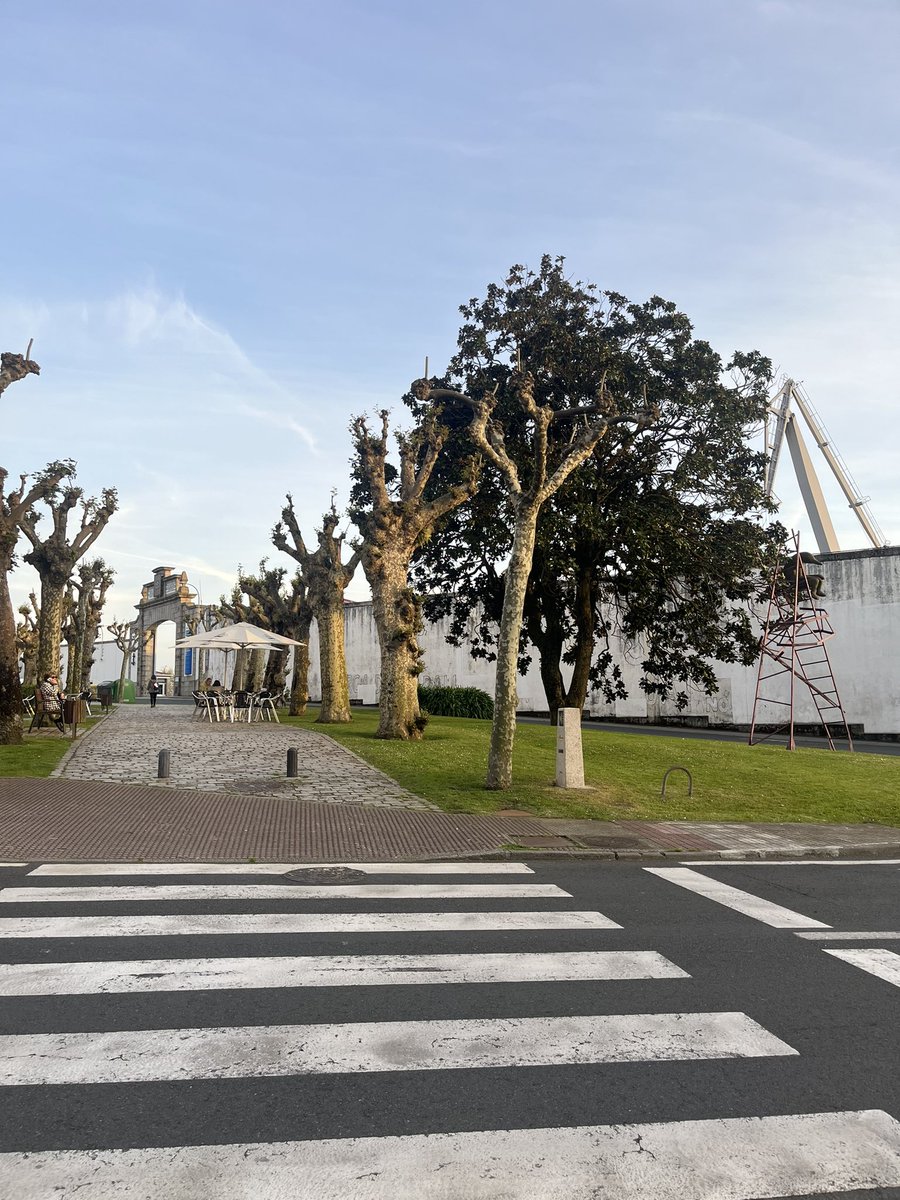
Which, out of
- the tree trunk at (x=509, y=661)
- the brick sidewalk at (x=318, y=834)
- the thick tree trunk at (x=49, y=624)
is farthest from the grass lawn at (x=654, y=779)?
the thick tree trunk at (x=49, y=624)

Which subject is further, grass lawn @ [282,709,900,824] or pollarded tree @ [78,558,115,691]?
pollarded tree @ [78,558,115,691]

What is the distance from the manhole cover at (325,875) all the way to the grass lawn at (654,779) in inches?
150

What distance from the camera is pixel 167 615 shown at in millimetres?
65312

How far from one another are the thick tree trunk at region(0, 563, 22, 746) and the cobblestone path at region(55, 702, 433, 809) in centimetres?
147

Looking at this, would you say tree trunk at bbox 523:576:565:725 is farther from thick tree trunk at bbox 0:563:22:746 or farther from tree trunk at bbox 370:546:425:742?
thick tree trunk at bbox 0:563:22:746

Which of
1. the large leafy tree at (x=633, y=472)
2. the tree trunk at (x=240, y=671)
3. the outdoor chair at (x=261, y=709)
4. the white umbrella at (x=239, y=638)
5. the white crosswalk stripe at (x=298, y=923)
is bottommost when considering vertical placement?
the white crosswalk stripe at (x=298, y=923)

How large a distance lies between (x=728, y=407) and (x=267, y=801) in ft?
61.5

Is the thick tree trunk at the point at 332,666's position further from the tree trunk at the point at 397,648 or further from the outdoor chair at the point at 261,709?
the tree trunk at the point at 397,648

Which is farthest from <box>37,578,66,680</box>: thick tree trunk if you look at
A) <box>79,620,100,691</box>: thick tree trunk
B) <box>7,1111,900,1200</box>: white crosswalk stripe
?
<box>7,1111,900,1200</box>: white crosswalk stripe

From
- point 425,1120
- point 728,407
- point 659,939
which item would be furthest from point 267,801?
point 728,407

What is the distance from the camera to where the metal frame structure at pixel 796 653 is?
2630 cm

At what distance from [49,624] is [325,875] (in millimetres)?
23512

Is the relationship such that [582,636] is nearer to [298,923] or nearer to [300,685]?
[300,685]

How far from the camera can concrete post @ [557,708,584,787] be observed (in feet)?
46.4
